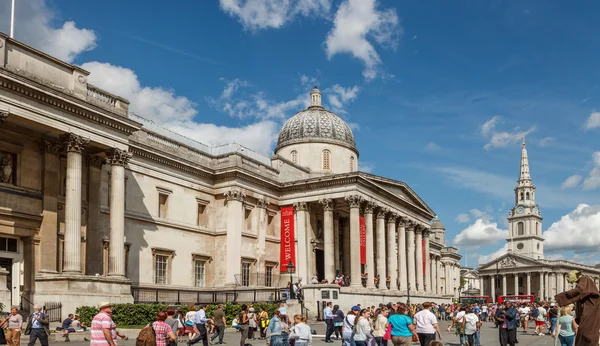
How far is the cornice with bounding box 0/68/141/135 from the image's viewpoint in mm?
25875

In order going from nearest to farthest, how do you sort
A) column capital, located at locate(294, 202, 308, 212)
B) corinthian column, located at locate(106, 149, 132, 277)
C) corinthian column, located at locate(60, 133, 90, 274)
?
1. corinthian column, located at locate(60, 133, 90, 274)
2. corinthian column, located at locate(106, 149, 132, 277)
3. column capital, located at locate(294, 202, 308, 212)

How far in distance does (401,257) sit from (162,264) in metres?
21.5

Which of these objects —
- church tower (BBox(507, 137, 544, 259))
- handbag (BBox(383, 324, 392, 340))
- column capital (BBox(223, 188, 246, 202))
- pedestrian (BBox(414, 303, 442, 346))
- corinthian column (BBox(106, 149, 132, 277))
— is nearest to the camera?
handbag (BBox(383, 324, 392, 340))

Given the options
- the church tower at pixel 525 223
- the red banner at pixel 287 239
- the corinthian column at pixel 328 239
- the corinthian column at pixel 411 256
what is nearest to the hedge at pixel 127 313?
the corinthian column at pixel 328 239

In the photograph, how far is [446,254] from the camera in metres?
101

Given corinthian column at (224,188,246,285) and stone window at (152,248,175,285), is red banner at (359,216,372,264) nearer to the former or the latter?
corinthian column at (224,188,246,285)

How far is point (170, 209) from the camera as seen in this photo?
132 feet

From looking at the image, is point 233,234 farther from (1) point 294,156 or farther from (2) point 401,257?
(2) point 401,257

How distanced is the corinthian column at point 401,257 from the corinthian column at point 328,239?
955 cm

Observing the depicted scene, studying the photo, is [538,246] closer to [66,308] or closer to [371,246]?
[371,246]

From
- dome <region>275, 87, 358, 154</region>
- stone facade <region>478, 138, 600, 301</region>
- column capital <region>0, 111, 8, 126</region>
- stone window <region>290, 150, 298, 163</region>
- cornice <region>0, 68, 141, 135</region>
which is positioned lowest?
stone facade <region>478, 138, 600, 301</region>

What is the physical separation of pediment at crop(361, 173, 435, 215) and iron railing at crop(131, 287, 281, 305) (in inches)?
451

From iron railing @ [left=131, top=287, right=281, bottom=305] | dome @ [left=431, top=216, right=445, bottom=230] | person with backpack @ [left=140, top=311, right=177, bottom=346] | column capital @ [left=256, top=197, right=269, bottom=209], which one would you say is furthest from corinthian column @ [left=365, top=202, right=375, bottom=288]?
dome @ [left=431, top=216, right=445, bottom=230]

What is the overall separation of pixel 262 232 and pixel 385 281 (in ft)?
35.7
